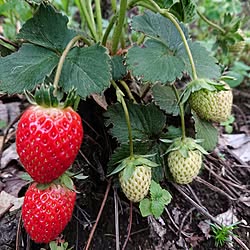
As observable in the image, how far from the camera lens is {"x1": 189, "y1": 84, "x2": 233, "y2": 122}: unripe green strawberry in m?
1.37

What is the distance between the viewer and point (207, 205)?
1.67m

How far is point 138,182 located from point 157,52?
0.37 meters

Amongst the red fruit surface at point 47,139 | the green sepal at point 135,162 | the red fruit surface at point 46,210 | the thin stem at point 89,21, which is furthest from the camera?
the thin stem at point 89,21

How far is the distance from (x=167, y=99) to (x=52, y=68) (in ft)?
1.34

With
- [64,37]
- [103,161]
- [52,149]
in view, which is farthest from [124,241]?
[64,37]

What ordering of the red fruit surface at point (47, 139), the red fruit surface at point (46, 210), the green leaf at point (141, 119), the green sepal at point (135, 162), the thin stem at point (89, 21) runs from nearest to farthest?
the red fruit surface at point (47, 139)
the red fruit surface at point (46, 210)
the green sepal at point (135, 162)
the green leaf at point (141, 119)
the thin stem at point (89, 21)

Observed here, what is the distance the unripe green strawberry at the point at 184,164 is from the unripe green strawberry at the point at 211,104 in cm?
12

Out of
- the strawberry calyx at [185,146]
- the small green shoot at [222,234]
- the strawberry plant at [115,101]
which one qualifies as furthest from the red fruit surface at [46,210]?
the small green shoot at [222,234]

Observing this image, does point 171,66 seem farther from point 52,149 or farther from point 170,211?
point 170,211

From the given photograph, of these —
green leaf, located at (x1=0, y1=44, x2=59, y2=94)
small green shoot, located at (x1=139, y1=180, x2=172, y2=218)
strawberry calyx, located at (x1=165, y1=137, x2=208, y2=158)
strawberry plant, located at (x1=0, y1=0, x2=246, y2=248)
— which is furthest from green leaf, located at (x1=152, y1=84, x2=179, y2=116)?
green leaf, located at (x1=0, y1=44, x2=59, y2=94)

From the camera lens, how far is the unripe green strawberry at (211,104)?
137 centimetres

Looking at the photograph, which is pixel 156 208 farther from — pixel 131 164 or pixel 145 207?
pixel 131 164

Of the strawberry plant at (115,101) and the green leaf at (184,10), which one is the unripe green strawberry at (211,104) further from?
the green leaf at (184,10)

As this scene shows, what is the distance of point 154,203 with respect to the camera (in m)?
1.37
